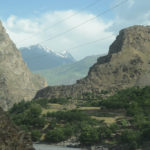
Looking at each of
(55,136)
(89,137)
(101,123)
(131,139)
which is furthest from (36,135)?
(131,139)

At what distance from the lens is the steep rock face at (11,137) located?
21.4m

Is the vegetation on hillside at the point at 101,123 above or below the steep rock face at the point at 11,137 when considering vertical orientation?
below

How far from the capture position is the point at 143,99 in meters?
138

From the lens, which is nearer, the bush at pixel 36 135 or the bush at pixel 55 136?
the bush at pixel 55 136

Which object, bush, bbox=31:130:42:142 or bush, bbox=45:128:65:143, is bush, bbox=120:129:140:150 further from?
bush, bbox=31:130:42:142

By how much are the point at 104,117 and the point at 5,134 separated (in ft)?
349

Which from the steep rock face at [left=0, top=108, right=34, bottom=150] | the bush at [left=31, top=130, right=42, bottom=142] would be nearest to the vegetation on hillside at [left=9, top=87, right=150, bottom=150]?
the bush at [left=31, top=130, right=42, bottom=142]

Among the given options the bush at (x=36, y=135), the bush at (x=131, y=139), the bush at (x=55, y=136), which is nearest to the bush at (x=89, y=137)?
the bush at (x=55, y=136)

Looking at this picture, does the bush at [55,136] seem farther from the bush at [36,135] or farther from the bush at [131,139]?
the bush at [131,139]

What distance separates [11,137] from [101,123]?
9752 centimetres

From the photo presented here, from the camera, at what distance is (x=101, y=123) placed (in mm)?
117438

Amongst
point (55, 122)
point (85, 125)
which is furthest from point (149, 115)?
point (55, 122)

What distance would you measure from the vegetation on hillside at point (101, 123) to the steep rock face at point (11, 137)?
6918cm

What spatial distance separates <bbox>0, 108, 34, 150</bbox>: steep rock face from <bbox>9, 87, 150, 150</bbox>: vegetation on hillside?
6918 cm
